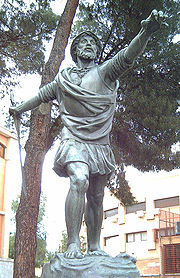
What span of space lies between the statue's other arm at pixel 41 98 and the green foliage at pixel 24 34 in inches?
303

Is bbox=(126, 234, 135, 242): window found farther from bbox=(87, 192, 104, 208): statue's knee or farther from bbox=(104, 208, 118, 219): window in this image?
bbox=(87, 192, 104, 208): statue's knee

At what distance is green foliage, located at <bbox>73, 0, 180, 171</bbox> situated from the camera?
409 inches

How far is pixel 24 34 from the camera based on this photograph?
1153 cm

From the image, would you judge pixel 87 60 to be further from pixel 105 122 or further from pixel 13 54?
pixel 13 54

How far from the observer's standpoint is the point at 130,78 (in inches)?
432

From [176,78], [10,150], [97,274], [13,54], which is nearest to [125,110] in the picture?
[176,78]

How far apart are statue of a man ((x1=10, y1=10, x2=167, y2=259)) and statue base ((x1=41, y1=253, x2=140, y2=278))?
0.21 m

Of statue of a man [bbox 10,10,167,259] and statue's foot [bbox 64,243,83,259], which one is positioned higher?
statue of a man [bbox 10,10,167,259]

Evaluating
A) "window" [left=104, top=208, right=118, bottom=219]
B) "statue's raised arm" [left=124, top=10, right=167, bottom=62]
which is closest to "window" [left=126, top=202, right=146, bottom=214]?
"window" [left=104, top=208, right=118, bottom=219]

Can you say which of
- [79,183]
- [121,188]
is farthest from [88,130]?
[121,188]

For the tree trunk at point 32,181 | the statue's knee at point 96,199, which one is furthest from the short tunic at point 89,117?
the tree trunk at point 32,181

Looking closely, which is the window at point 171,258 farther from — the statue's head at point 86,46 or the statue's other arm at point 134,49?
the statue's other arm at point 134,49

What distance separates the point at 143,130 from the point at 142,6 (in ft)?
10.5

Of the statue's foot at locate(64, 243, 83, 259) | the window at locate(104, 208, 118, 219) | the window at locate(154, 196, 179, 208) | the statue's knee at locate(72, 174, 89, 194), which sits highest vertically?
the window at locate(154, 196, 179, 208)
